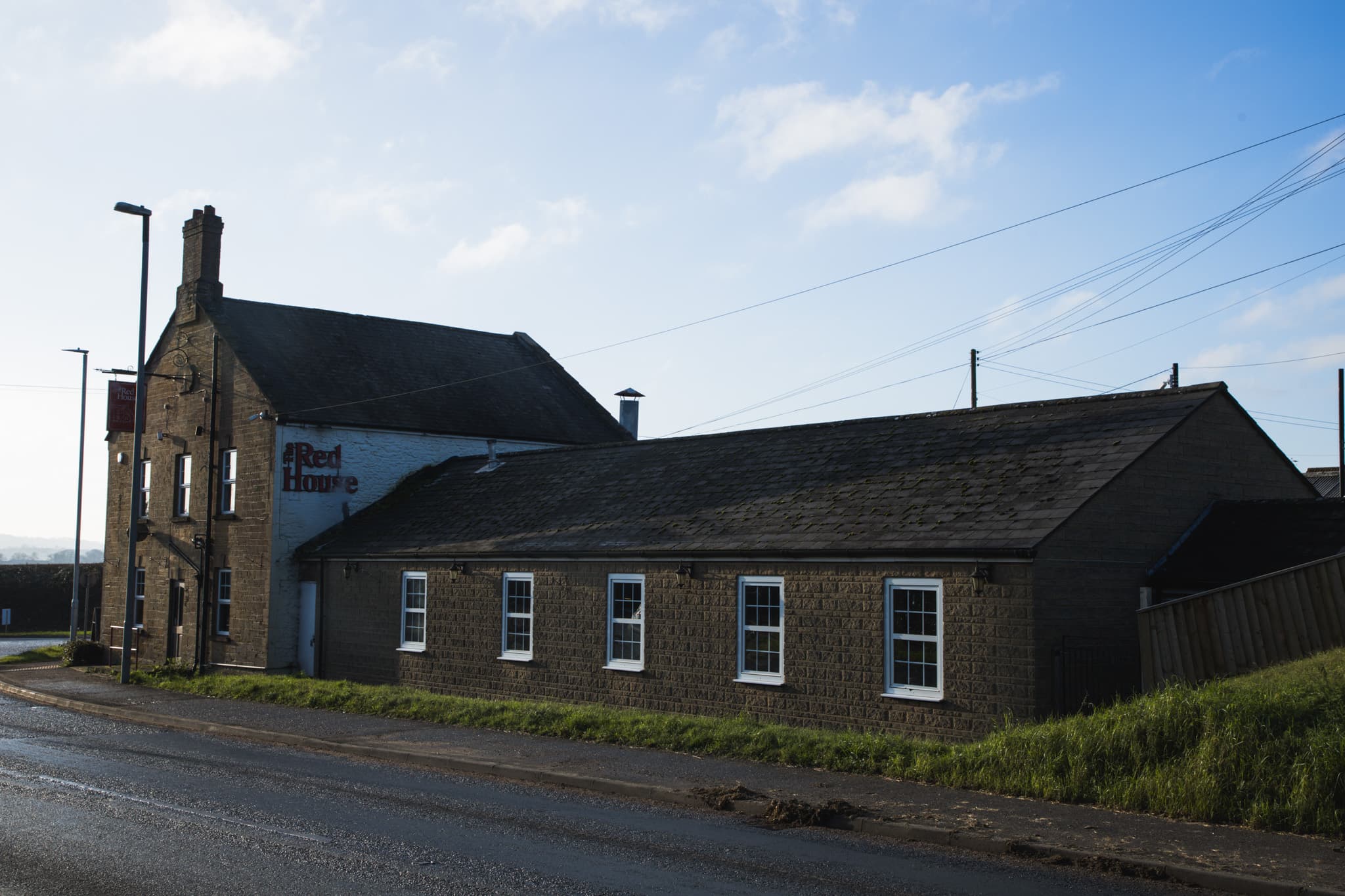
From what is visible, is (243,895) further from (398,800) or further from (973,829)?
(973,829)

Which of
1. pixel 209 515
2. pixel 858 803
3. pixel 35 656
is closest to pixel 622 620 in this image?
pixel 858 803

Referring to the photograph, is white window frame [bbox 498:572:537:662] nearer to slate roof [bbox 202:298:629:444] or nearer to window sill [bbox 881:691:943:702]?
window sill [bbox 881:691:943:702]

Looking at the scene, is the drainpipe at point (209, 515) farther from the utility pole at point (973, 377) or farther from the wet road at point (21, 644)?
the utility pole at point (973, 377)

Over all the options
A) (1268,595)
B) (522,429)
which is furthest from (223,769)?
(522,429)

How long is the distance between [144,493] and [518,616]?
16318 millimetres

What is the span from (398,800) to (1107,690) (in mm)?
9146

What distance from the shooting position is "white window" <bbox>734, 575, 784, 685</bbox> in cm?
1806

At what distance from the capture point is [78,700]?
Answer: 23.8 meters

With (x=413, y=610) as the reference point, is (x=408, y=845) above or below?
below

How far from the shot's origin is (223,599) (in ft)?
97.9

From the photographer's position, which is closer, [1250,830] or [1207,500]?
[1250,830]

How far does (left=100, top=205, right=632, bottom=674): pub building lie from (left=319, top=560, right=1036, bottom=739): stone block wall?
3.59m

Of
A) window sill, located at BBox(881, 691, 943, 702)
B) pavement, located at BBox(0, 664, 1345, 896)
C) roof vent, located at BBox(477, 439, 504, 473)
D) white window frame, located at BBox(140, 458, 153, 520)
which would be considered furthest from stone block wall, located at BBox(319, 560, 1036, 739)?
white window frame, located at BBox(140, 458, 153, 520)

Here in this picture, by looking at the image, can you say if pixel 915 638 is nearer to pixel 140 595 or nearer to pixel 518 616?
pixel 518 616
